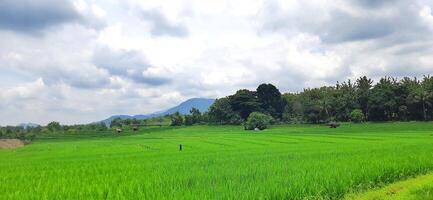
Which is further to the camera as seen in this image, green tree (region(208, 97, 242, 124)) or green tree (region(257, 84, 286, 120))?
green tree (region(257, 84, 286, 120))

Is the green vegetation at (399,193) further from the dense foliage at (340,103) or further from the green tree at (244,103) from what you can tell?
the green tree at (244,103)

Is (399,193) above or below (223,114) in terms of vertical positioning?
below

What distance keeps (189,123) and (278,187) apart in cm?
13291

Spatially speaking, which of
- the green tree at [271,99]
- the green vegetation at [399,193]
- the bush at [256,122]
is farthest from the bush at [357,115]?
the green vegetation at [399,193]

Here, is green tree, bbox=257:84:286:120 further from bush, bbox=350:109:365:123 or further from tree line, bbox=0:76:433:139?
bush, bbox=350:109:365:123

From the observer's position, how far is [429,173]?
19328 mm

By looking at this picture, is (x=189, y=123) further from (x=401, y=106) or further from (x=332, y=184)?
(x=332, y=184)

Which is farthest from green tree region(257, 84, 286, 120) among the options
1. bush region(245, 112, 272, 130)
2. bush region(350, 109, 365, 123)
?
bush region(350, 109, 365, 123)

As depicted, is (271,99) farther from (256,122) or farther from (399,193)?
(399,193)

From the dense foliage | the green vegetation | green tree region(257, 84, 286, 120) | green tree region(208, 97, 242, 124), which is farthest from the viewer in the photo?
green tree region(257, 84, 286, 120)

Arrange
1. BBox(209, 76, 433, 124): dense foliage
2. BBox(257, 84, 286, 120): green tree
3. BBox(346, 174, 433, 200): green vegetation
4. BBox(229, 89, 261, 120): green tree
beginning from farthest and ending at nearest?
BBox(257, 84, 286, 120): green tree
BBox(229, 89, 261, 120): green tree
BBox(209, 76, 433, 124): dense foliage
BBox(346, 174, 433, 200): green vegetation

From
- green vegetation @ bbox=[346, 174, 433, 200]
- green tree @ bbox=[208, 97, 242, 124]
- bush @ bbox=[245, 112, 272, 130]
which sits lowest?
green vegetation @ bbox=[346, 174, 433, 200]

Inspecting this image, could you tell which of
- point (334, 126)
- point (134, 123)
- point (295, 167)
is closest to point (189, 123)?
point (134, 123)

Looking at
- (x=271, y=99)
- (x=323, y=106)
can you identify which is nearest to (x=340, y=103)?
(x=323, y=106)
